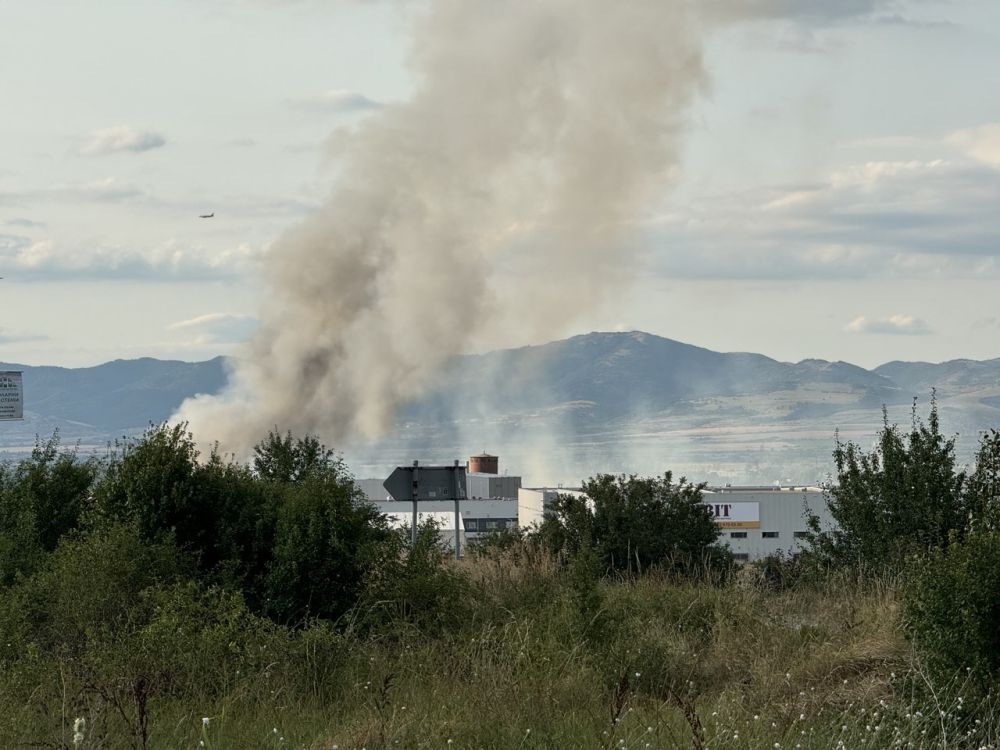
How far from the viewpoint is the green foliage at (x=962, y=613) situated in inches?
403

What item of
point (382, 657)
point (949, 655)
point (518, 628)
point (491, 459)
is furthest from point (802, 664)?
point (491, 459)

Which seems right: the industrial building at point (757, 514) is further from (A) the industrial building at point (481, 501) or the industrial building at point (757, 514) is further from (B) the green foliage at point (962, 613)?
(B) the green foliage at point (962, 613)

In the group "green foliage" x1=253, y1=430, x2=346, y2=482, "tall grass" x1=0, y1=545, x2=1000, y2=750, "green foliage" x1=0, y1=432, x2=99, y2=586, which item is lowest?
"tall grass" x1=0, y1=545, x2=1000, y2=750

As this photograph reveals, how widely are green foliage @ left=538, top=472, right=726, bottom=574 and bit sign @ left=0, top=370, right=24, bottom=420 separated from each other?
12385mm

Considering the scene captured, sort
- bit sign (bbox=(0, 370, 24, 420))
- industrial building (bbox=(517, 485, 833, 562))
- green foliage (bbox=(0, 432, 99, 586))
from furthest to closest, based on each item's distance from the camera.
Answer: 1. industrial building (bbox=(517, 485, 833, 562))
2. bit sign (bbox=(0, 370, 24, 420))
3. green foliage (bbox=(0, 432, 99, 586))

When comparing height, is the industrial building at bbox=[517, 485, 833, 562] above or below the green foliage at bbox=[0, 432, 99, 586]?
below

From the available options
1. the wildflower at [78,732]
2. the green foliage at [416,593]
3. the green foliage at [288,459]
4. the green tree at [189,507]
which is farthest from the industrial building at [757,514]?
the wildflower at [78,732]

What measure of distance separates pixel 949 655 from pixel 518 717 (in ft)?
11.5

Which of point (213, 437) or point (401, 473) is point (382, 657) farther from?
point (213, 437)

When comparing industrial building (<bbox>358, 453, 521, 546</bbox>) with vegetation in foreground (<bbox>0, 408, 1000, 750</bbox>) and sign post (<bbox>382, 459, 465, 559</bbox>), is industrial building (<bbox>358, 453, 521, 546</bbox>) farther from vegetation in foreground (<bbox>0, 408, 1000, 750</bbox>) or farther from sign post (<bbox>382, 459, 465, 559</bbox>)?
vegetation in foreground (<bbox>0, 408, 1000, 750</bbox>)

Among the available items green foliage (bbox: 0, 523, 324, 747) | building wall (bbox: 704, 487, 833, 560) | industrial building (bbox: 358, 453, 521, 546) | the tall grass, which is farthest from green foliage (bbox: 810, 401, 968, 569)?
building wall (bbox: 704, 487, 833, 560)

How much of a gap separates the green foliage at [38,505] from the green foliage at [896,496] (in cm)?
1125

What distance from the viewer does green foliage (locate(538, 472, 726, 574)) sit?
96.7 ft

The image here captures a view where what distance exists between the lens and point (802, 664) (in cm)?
1175
